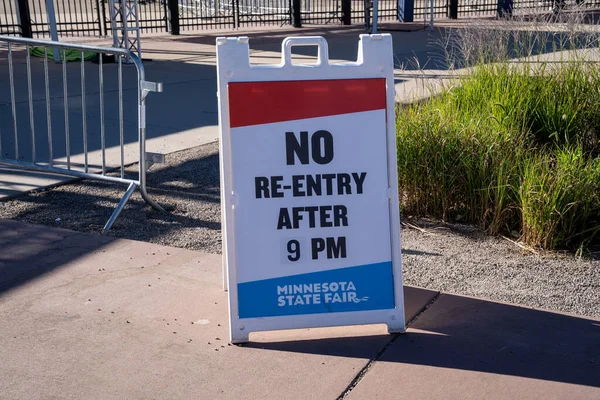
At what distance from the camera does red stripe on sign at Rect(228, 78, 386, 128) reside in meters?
3.93

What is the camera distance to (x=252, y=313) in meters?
3.93

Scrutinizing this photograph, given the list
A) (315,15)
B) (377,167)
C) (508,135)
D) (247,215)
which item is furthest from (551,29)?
(315,15)

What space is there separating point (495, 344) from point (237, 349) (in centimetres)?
132

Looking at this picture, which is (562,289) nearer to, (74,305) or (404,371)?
(404,371)

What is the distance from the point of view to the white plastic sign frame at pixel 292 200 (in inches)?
154

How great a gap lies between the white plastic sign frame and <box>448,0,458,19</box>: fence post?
2568 cm

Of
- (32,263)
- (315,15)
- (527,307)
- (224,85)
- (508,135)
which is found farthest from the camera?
(315,15)

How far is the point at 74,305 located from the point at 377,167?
1.91 m

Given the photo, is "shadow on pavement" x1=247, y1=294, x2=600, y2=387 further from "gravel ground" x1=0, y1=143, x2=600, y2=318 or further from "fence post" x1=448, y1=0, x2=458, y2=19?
"fence post" x1=448, y1=0, x2=458, y2=19

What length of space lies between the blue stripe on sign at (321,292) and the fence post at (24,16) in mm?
16485

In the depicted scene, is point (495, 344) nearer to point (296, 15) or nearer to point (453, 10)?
point (296, 15)

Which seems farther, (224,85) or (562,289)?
(562,289)

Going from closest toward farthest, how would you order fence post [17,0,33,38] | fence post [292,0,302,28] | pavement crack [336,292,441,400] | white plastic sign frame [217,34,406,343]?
pavement crack [336,292,441,400] → white plastic sign frame [217,34,406,343] → fence post [17,0,33,38] → fence post [292,0,302,28]

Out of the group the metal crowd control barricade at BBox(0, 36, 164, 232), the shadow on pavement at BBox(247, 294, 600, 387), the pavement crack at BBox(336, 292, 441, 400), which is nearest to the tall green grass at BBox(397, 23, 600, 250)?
the shadow on pavement at BBox(247, 294, 600, 387)
